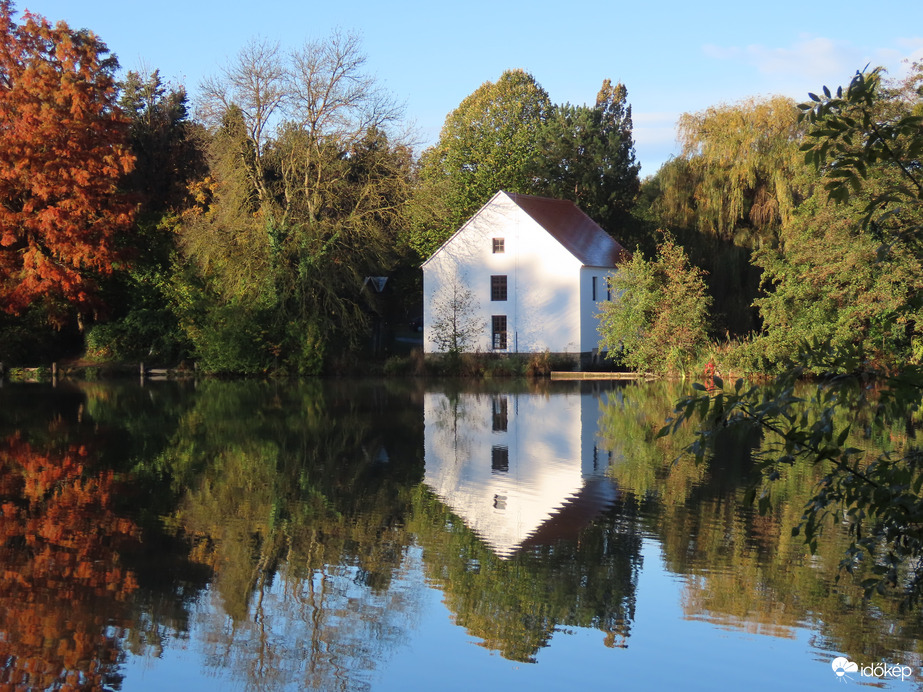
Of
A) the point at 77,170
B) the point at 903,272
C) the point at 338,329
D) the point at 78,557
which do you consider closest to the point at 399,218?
the point at 338,329

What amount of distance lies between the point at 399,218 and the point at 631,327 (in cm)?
1063

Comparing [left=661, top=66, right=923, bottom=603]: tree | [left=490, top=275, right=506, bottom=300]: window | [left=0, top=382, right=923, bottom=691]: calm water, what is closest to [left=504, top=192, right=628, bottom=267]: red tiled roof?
[left=490, top=275, right=506, bottom=300]: window

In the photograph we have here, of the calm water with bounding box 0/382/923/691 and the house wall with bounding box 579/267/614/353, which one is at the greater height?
the house wall with bounding box 579/267/614/353

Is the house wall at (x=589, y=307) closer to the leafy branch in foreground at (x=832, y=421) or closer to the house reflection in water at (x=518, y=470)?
the house reflection in water at (x=518, y=470)

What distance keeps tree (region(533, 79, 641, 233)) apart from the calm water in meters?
38.4

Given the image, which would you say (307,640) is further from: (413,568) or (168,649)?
(413,568)

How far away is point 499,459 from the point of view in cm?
1745

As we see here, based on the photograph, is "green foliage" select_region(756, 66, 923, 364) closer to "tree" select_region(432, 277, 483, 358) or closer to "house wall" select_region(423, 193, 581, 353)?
"house wall" select_region(423, 193, 581, 353)

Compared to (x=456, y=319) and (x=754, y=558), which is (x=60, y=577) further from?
(x=456, y=319)

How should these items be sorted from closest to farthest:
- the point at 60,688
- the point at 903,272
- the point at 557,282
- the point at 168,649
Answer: the point at 60,688 → the point at 168,649 → the point at 903,272 → the point at 557,282

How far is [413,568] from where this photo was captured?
9.73 metres

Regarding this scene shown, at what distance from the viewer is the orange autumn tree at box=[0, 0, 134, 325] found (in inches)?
1607

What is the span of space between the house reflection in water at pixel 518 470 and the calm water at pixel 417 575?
0.08 meters

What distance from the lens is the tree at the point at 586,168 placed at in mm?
55775
